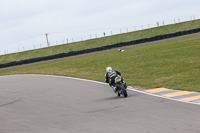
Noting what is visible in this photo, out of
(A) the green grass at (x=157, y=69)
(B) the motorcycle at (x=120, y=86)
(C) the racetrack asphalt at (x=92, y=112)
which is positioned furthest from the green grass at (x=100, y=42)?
(B) the motorcycle at (x=120, y=86)

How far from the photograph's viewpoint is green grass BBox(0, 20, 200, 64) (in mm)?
60009

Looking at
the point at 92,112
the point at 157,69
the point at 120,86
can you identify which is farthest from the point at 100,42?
the point at 92,112

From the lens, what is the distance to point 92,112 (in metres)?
12.1

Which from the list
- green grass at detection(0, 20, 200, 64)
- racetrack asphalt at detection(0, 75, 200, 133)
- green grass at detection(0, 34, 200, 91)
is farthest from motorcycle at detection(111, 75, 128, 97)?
green grass at detection(0, 20, 200, 64)

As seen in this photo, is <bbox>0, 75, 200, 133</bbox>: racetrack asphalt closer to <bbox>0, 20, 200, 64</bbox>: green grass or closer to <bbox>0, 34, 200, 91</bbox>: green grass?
<bbox>0, 34, 200, 91</bbox>: green grass

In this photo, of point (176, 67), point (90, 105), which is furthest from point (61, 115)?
point (176, 67)

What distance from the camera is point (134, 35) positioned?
62.3m

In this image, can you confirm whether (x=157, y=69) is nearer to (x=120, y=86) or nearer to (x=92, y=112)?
(x=120, y=86)

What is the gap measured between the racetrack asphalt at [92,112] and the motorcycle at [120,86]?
30 centimetres

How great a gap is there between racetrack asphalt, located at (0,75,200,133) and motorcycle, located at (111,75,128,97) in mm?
295

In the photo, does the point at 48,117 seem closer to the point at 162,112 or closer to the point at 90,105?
the point at 90,105

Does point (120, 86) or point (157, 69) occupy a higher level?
point (120, 86)

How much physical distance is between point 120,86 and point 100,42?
1861 inches

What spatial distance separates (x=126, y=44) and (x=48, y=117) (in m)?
36.5
